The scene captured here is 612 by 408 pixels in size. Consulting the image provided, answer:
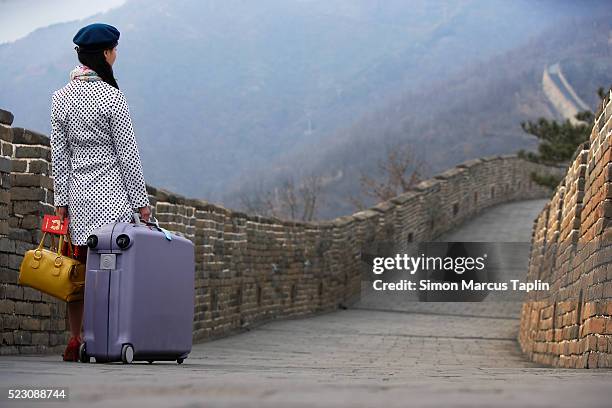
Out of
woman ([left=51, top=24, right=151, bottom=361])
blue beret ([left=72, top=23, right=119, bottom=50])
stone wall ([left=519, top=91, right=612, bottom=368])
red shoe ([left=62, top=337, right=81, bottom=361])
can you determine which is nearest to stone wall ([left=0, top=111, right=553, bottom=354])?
red shoe ([left=62, top=337, right=81, bottom=361])

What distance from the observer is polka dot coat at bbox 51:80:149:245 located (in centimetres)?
565

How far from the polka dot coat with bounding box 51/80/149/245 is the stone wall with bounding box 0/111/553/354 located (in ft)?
3.91

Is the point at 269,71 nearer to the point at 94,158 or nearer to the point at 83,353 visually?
the point at 94,158

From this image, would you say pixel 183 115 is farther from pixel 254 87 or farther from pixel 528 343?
pixel 528 343

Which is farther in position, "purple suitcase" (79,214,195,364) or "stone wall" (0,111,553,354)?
→ "stone wall" (0,111,553,354)

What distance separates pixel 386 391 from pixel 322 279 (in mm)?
14004

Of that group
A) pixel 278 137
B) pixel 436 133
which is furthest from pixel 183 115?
pixel 436 133

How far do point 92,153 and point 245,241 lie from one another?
8.01 m

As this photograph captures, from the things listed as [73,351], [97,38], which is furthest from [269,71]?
[73,351]

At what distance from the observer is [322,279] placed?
17.5 m

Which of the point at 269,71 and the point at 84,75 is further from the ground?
the point at 269,71

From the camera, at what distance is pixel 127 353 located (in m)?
5.48

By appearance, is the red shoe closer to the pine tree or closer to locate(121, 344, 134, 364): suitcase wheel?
locate(121, 344, 134, 364): suitcase wheel

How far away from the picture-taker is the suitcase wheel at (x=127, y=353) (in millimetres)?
5453
